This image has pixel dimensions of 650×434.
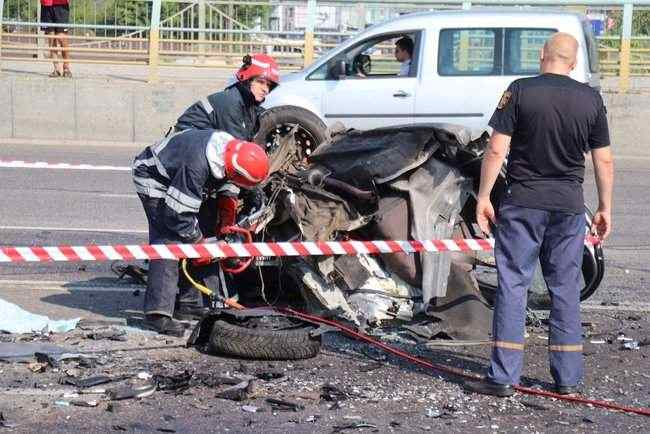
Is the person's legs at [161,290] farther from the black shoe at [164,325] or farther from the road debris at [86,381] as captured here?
the road debris at [86,381]

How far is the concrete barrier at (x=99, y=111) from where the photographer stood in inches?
742

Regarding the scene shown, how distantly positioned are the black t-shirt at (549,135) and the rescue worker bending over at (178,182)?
1627 millimetres

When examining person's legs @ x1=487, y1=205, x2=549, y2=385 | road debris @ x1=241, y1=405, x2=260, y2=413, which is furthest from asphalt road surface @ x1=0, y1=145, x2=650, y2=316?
person's legs @ x1=487, y1=205, x2=549, y2=385

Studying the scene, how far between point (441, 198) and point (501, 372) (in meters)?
1.60

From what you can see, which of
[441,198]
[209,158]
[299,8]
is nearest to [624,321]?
[441,198]

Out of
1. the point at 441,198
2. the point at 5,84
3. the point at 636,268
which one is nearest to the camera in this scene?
the point at 441,198

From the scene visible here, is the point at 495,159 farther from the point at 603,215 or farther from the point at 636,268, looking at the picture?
the point at 636,268

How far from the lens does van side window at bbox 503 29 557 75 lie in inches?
587

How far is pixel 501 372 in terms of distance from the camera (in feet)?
19.5

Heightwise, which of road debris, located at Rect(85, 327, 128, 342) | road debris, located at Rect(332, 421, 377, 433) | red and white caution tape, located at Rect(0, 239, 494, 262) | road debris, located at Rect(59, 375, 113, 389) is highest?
red and white caution tape, located at Rect(0, 239, 494, 262)

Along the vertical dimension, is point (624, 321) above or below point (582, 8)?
below

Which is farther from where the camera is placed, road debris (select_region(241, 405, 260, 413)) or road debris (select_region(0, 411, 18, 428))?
road debris (select_region(241, 405, 260, 413))

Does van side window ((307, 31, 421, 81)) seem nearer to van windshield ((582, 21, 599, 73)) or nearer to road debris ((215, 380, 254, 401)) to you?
van windshield ((582, 21, 599, 73))

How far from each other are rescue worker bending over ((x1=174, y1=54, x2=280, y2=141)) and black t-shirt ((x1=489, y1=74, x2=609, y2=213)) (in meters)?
2.26
